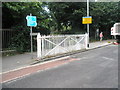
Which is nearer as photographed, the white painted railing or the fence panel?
the white painted railing

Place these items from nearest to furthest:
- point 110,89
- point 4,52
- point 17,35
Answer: point 110,89, point 4,52, point 17,35

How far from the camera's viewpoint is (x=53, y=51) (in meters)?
9.88

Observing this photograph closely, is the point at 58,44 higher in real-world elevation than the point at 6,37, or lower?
lower

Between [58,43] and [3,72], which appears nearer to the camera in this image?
[3,72]

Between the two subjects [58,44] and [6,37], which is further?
[6,37]

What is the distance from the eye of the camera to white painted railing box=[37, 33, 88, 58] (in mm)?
8867

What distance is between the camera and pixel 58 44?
1024 centimetres

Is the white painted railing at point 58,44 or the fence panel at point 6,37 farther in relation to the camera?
the fence panel at point 6,37

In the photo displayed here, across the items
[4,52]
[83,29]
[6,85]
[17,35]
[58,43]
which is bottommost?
[6,85]

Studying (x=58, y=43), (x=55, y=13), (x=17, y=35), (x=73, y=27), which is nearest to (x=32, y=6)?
(x=17, y=35)

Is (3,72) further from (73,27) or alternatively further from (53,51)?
(73,27)

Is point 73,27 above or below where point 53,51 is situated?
above

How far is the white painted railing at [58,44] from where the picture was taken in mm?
8867

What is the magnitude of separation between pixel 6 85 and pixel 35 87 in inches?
47.5
